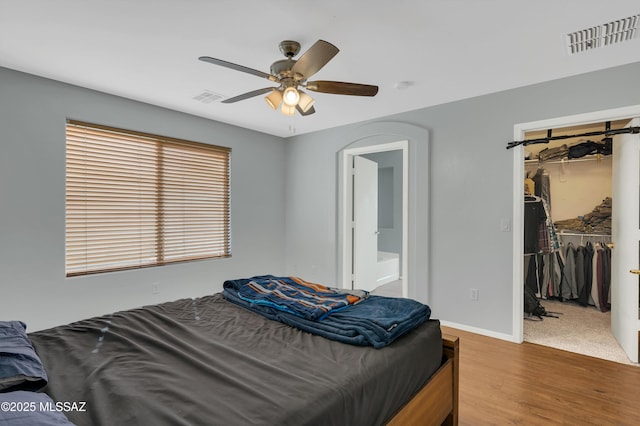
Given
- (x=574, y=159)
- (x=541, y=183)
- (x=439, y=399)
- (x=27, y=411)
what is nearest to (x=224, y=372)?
(x=27, y=411)

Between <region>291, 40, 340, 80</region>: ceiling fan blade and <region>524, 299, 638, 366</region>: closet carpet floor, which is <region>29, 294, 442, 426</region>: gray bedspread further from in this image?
<region>524, 299, 638, 366</region>: closet carpet floor

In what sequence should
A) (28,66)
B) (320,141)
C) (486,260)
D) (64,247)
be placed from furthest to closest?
(320,141), (486,260), (64,247), (28,66)

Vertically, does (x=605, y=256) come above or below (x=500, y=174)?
below

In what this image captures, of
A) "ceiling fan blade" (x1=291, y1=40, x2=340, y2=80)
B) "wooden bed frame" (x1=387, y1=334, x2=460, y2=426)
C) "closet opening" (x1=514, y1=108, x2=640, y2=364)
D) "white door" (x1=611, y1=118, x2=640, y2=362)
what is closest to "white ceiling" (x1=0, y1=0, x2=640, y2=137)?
"ceiling fan blade" (x1=291, y1=40, x2=340, y2=80)

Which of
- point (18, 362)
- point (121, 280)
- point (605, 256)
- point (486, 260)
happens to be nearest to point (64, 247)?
point (121, 280)

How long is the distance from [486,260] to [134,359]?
3216mm

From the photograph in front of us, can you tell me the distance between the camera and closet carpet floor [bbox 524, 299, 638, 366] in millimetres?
2957

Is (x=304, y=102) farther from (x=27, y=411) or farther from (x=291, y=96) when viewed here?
(x=27, y=411)

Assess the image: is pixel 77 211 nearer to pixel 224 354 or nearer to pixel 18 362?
pixel 18 362

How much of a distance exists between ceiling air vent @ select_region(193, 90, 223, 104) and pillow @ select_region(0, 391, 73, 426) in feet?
9.77

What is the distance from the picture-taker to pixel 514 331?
10.5 ft

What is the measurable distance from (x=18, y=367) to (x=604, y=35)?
3.63 metres

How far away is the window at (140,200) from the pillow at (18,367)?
2275mm

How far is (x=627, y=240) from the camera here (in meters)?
2.76
